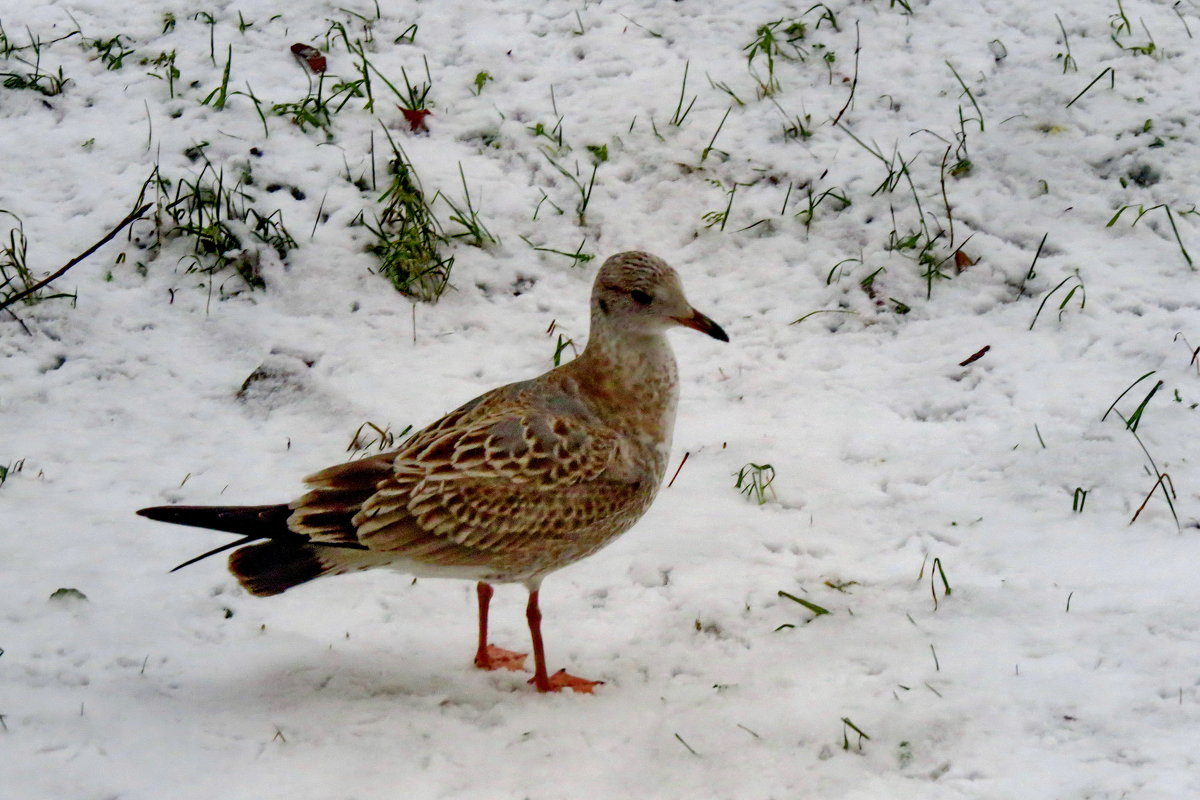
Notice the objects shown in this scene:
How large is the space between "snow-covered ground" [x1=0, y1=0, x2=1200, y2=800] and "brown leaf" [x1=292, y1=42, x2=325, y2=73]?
0.07 meters

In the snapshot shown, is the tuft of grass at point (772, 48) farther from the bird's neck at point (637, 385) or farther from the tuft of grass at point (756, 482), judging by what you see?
the bird's neck at point (637, 385)

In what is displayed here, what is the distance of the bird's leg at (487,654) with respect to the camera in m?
3.96

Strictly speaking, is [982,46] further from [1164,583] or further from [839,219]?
[1164,583]

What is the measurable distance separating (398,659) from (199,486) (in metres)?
1.21

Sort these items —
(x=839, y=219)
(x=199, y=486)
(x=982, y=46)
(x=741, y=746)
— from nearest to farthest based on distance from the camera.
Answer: (x=741, y=746), (x=199, y=486), (x=839, y=219), (x=982, y=46)

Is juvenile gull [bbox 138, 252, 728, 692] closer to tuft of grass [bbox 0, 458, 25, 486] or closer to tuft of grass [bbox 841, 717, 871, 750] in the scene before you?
tuft of grass [bbox 841, 717, 871, 750]

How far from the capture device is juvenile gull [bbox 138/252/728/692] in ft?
12.0

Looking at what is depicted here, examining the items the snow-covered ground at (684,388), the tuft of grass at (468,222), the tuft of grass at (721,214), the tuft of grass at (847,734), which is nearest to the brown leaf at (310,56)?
the snow-covered ground at (684,388)

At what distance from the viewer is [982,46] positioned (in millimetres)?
6562

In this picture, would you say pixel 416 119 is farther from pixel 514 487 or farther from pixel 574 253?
pixel 514 487

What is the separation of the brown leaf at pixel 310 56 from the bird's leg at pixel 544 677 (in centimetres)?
384

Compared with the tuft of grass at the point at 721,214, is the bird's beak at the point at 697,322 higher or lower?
higher

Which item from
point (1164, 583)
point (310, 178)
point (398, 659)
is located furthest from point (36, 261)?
point (1164, 583)

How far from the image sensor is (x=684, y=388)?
5348mm
